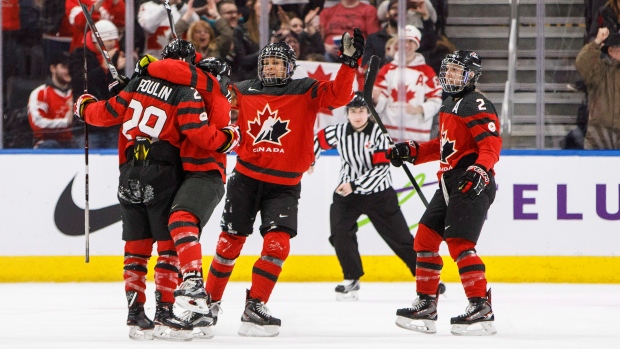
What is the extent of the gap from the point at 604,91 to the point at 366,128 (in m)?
1.95

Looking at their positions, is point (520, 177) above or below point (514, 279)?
above

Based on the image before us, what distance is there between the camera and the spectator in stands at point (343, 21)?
25.0 ft

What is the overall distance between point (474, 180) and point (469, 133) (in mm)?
349

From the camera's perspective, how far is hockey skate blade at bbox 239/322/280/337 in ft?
15.4

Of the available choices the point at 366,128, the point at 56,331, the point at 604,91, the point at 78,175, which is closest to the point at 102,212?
the point at 78,175

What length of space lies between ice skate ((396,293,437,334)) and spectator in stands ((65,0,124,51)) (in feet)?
12.0

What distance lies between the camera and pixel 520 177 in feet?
23.8

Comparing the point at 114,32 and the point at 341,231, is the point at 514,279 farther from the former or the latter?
the point at 114,32

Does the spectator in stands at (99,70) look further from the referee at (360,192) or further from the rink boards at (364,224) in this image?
the referee at (360,192)

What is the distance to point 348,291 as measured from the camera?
661 centimetres

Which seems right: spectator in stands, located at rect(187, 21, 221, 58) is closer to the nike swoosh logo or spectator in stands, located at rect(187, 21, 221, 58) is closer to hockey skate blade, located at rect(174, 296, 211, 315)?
the nike swoosh logo

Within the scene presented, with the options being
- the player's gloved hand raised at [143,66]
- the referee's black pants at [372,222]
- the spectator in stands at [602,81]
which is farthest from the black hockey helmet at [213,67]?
the spectator in stands at [602,81]

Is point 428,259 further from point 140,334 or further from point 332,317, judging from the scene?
point 140,334

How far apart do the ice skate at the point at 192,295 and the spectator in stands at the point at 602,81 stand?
414 centimetres
